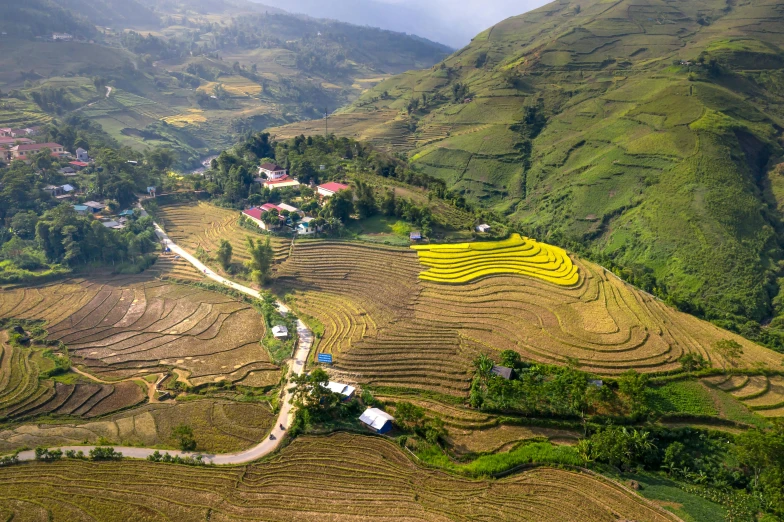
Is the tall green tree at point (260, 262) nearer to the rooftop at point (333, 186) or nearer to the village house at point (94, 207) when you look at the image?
the rooftop at point (333, 186)

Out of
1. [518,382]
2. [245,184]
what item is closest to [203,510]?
[518,382]

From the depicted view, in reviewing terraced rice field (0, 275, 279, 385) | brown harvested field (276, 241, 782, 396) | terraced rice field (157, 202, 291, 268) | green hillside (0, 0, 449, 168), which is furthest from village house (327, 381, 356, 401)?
green hillside (0, 0, 449, 168)

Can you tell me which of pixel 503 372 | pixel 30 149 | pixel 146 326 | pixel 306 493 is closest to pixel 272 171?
pixel 146 326

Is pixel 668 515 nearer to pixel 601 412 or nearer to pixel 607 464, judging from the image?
pixel 607 464

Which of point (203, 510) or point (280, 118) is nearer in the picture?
point (203, 510)

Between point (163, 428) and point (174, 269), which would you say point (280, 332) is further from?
point (174, 269)

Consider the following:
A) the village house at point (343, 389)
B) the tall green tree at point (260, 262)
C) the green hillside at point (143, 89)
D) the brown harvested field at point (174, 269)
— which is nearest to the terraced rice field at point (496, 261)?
the tall green tree at point (260, 262)
